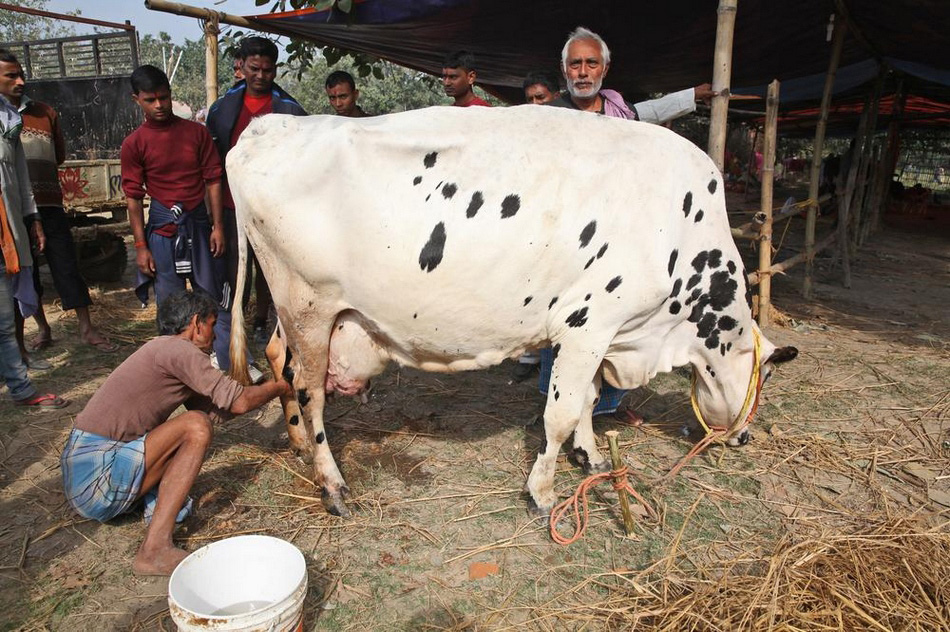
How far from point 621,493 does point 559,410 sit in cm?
50

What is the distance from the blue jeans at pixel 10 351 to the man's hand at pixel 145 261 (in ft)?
2.67

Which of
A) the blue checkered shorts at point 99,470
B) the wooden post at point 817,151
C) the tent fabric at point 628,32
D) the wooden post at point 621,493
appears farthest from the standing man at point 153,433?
the wooden post at point 817,151

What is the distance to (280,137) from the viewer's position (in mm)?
3074

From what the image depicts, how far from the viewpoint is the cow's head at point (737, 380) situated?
3652 mm

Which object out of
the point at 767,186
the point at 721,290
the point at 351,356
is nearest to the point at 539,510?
the point at 351,356

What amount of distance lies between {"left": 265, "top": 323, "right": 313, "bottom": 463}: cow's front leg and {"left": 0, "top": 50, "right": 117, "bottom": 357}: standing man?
275 centimetres

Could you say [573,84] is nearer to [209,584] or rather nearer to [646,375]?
[646,375]

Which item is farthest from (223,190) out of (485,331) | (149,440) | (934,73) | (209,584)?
(934,73)

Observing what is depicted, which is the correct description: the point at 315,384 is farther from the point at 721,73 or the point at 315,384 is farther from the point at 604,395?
the point at 721,73

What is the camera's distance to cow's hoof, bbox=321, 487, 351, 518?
10.8 feet

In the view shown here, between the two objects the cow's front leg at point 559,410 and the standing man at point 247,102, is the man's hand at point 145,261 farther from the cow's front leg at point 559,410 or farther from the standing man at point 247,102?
the cow's front leg at point 559,410

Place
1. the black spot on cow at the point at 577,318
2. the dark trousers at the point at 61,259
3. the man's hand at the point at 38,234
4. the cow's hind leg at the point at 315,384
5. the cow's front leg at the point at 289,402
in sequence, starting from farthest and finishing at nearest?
1. the dark trousers at the point at 61,259
2. the man's hand at the point at 38,234
3. the cow's front leg at the point at 289,402
4. the cow's hind leg at the point at 315,384
5. the black spot on cow at the point at 577,318

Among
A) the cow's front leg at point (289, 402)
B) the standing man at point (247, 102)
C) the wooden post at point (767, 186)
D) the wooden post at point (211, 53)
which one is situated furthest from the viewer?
the wooden post at point (767, 186)

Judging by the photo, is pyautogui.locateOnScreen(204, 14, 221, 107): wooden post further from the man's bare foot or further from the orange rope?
the orange rope
